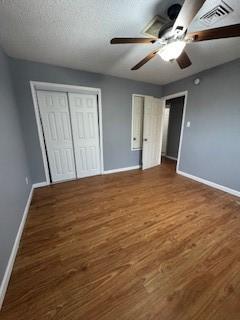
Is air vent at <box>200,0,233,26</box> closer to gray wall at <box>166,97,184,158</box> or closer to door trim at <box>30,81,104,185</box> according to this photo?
door trim at <box>30,81,104,185</box>

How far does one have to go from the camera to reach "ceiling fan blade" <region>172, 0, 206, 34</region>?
3.04ft

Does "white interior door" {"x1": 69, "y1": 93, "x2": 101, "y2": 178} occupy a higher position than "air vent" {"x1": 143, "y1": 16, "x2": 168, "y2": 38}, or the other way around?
"air vent" {"x1": 143, "y1": 16, "x2": 168, "y2": 38}

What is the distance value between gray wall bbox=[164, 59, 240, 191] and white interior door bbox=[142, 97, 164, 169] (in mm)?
749

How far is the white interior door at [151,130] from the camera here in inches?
148

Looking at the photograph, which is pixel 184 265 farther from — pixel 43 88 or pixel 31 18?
pixel 43 88

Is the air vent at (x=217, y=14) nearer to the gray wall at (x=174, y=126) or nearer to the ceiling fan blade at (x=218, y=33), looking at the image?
the ceiling fan blade at (x=218, y=33)

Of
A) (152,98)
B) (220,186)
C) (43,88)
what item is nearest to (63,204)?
(43,88)

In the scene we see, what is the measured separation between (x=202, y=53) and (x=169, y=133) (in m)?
3.23

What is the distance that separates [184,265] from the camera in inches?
53.1

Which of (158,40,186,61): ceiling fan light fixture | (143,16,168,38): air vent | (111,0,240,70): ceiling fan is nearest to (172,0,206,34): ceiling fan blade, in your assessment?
(111,0,240,70): ceiling fan

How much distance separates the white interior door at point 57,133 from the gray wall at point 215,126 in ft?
9.42

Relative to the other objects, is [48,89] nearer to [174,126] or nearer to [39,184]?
[39,184]

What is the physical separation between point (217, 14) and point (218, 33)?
519mm

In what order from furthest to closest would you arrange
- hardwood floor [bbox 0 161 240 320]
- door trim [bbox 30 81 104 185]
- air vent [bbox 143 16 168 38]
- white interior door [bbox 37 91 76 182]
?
1. white interior door [bbox 37 91 76 182]
2. door trim [bbox 30 81 104 185]
3. air vent [bbox 143 16 168 38]
4. hardwood floor [bbox 0 161 240 320]
